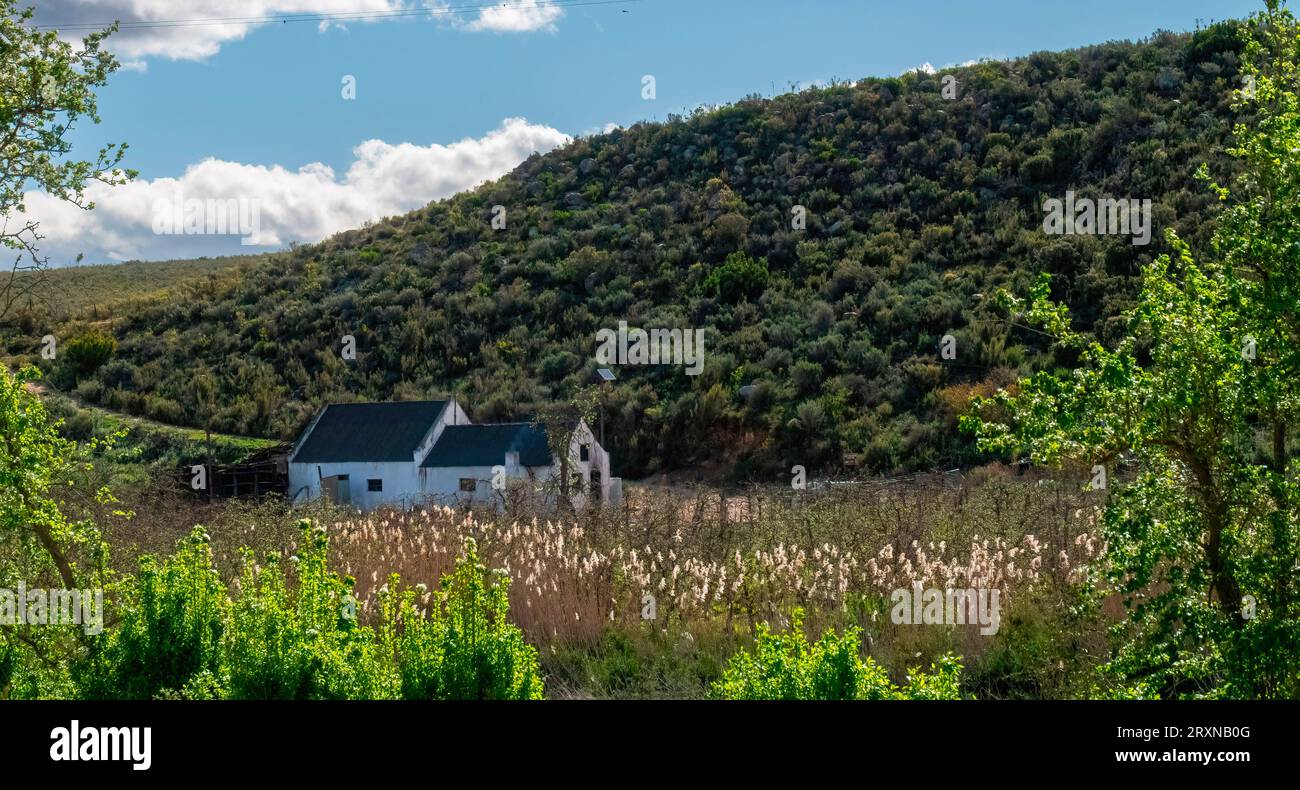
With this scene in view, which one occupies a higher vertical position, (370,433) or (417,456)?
(370,433)

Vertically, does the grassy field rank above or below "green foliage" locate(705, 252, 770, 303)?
below

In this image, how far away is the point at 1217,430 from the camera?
4996 millimetres

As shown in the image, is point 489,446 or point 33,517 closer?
point 33,517

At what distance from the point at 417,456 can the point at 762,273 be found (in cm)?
1805

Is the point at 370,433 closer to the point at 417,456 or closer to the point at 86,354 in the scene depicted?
the point at 417,456

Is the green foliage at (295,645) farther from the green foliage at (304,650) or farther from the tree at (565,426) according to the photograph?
the tree at (565,426)

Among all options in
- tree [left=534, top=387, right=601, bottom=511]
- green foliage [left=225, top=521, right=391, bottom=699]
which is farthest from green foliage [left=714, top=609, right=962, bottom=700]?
tree [left=534, top=387, right=601, bottom=511]

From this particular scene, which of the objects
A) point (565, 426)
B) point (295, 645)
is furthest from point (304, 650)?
point (565, 426)

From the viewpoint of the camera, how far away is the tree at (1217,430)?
4.79 metres

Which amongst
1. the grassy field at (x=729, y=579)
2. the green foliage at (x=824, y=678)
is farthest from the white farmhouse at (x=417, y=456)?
the green foliage at (x=824, y=678)

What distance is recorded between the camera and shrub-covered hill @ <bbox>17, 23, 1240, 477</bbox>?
30.9 m

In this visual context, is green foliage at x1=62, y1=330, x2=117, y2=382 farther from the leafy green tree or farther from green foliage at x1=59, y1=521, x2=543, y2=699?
green foliage at x1=59, y1=521, x2=543, y2=699

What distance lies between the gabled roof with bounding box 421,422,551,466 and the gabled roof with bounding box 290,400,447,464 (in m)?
0.68

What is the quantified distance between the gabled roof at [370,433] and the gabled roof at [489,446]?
0.68 meters
